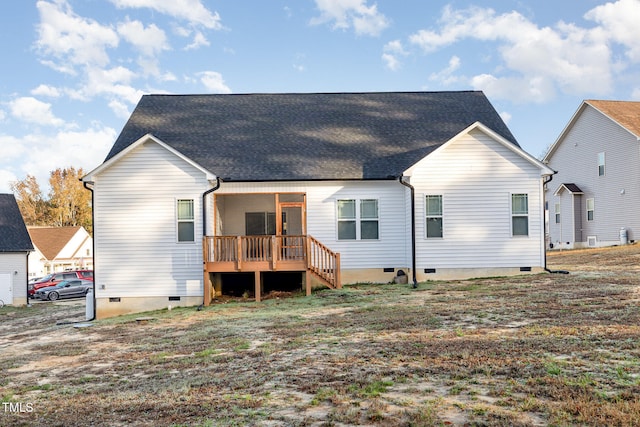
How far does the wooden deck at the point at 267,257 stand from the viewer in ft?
56.6

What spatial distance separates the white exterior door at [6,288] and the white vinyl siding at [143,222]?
56.7 ft

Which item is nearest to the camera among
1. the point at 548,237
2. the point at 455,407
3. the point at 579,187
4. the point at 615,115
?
the point at 455,407

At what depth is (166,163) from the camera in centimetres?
1789

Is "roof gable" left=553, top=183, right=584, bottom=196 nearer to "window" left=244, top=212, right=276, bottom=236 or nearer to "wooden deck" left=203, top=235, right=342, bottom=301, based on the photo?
"window" left=244, top=212, right=276, bottom=236

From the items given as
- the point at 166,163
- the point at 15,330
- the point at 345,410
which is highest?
the point at 166,163

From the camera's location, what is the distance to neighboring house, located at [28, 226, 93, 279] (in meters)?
48.7

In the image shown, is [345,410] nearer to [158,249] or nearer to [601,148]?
[158,249]

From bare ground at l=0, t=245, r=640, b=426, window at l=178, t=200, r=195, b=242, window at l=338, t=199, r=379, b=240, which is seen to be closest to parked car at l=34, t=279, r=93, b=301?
window at l=178, t=200, r=195, b=242

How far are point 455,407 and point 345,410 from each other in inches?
44.4

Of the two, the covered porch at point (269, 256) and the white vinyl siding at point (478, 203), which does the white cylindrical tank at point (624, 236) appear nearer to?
the white vinyl siding at point (478, 203)

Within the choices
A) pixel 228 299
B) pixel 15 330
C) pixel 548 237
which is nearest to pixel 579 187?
pixel 548 237

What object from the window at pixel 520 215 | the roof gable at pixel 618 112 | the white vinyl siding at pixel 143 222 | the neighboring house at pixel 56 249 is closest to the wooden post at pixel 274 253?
the white vinyl siding at pixel 143 222

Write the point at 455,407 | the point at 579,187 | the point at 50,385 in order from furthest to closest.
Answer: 1. the point at 579,187
2. the point at 50,385
3. the point at 455,407

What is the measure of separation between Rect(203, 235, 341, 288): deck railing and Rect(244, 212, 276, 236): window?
299 centimetres
